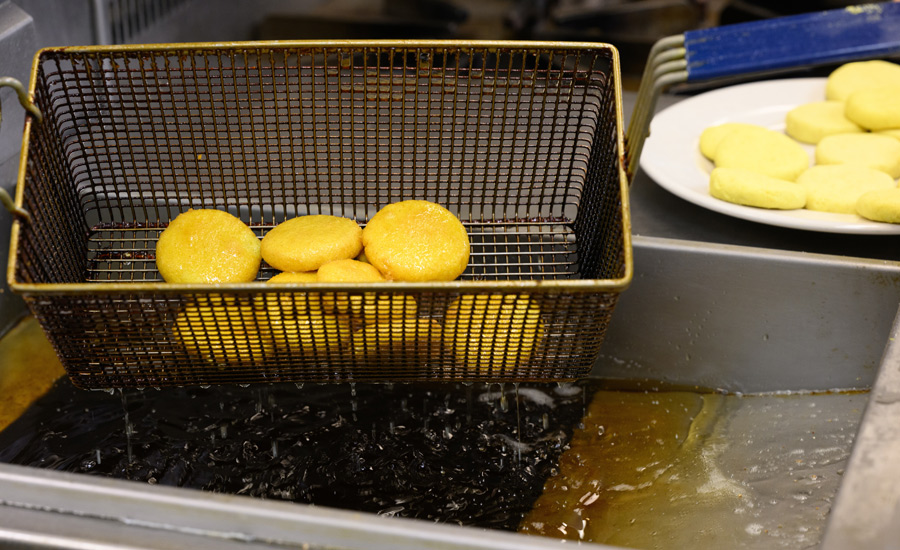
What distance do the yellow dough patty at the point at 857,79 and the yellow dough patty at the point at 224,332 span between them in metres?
1.39

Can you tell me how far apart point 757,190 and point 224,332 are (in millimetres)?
940

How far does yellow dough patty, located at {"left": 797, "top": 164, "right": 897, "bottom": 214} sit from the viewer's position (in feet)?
4.31

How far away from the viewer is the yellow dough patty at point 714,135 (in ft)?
4.93

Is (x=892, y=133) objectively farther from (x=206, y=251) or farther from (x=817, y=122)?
(x=206, y=251)

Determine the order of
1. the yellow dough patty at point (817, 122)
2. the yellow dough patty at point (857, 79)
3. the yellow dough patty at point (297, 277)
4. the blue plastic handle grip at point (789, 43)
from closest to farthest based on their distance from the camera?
the yellow dough patty at point (297, 277) < the blue plastic handle grip at point (789, 43) < the yellow dough patty at point (817, 122) < the yellow dough patty at point (857, 79)

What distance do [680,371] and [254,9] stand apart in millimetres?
2141

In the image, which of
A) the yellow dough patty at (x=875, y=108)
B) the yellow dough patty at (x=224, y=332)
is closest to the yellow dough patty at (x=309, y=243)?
the yellow dough patty at (x=224, y=332)

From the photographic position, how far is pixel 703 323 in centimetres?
131

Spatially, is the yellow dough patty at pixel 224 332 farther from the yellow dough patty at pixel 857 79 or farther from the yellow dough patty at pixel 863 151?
the yellow dough patty at pixel 857 79

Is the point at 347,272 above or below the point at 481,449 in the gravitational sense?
above

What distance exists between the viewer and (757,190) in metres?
1.31

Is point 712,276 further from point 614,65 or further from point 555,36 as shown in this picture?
point 555,36

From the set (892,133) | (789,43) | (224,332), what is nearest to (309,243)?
(224,332)

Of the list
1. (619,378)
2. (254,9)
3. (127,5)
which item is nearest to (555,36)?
(254,9)
